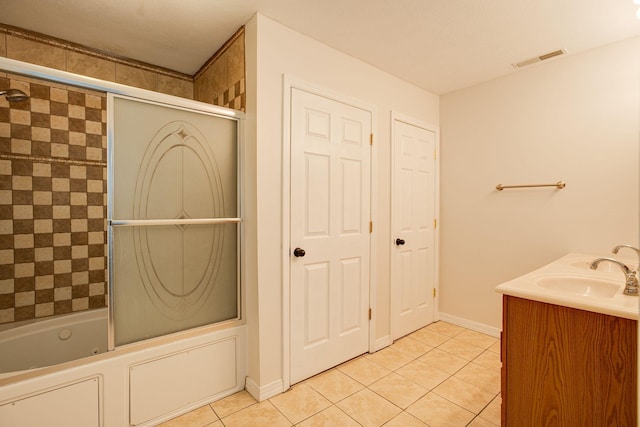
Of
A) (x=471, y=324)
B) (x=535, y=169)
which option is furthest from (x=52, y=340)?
(x=535, y=169)

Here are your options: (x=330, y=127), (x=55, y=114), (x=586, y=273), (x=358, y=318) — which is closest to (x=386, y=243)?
(x=358, y=318)

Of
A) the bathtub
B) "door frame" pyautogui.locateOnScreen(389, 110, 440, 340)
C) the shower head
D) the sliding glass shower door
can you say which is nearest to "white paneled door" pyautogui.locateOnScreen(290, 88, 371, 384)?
"door frame" pyautogui.locateOnScreen(389, 110, 440, 340)

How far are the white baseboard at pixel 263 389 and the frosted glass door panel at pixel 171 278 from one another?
0.46 metres

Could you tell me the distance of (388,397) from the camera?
1.98m

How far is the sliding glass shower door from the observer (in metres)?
1.63

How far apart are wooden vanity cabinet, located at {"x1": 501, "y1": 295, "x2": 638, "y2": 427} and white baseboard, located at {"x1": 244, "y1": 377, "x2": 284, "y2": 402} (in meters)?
1.28

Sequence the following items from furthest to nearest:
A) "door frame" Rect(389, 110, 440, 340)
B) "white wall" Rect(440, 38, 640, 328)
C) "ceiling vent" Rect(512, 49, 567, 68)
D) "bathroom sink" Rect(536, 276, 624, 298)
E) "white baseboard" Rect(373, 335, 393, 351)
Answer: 1. "door frame" Rect(389, 110, 440, 340)
2. "white baseboard" Rect(373, 335, 393, 351)
3. "ceiling vent" Rect(512, 49, 567, 68)
4. "white wall" Rect(440, 38, 640, 328)
5. "bathroom sink" Rect(536, 276, 624, 298)

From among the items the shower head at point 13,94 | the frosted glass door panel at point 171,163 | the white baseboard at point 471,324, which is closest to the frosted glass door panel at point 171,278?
the frosted glass door panel at point 171,163

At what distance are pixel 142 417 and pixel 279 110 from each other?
1.97 meters

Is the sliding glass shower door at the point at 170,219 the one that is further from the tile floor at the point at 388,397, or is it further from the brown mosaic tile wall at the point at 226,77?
the tile floor at the point at 388,397

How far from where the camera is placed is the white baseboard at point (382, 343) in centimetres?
261

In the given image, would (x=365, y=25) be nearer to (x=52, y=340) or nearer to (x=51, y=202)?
(x=51, y=202)

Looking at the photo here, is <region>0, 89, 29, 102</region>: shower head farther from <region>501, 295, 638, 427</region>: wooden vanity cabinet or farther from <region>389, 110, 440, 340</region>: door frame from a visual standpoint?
<region>501, 295, 638, 427</region>: wooden vanity cabinet

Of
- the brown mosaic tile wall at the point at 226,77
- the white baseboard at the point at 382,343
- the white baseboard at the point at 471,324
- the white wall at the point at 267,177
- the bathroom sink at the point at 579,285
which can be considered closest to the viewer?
the bathroom sink at the point at 579,285
